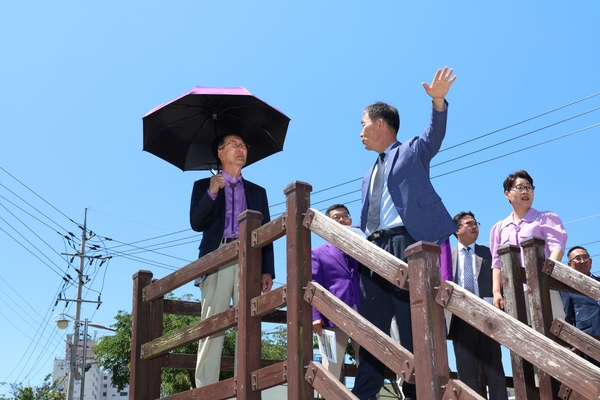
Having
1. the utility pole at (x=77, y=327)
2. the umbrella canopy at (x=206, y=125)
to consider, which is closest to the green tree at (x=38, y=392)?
the utility pole at (x=77, y=327)

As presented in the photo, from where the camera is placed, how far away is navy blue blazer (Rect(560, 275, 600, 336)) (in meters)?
6.27

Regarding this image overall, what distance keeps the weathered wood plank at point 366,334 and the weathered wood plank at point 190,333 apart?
0.87m

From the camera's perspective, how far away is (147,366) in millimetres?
5805

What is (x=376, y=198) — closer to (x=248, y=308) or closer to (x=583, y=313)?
(x=248, y=308)

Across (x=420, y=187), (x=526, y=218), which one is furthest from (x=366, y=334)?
(x=526, y=218)

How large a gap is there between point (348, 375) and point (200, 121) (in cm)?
280

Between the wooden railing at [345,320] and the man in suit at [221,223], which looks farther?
the man in suit at [221,223]

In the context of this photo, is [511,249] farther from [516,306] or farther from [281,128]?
[281,128]

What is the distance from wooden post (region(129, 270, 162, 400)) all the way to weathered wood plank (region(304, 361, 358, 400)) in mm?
2143

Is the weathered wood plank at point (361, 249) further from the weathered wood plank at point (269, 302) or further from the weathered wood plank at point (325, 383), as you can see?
the weathered wood plank at point (325, 383)

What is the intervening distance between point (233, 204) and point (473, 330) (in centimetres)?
227

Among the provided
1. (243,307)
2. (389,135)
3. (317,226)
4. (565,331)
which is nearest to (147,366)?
(243,307)

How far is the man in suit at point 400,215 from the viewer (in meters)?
4.48

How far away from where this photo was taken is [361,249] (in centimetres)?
387
